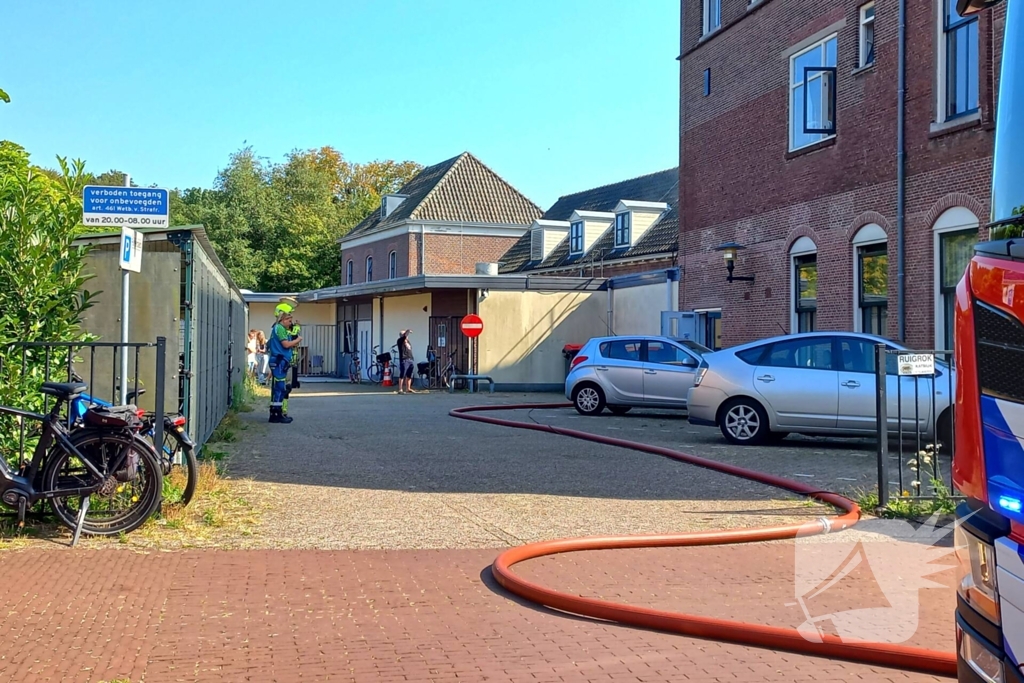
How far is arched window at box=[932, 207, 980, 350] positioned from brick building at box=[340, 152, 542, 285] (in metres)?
32.7

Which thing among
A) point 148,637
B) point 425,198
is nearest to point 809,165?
point 148,637

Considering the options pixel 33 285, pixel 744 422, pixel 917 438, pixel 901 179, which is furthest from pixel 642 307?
pixel 33 285

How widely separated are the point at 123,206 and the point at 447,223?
4002cm

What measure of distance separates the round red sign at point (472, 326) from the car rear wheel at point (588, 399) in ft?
29.2

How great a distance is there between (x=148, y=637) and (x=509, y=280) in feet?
78.7

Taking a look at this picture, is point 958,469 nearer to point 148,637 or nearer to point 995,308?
point 995,308

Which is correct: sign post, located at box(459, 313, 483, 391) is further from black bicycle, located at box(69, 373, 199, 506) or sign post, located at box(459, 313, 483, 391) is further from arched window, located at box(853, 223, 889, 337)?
black bicycle, located at box(69, 373, 199, 506)

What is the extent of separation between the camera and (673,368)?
17875 mm

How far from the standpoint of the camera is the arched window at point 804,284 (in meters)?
19.2

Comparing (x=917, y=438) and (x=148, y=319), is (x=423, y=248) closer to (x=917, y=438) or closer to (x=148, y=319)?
(x=148, y=319)

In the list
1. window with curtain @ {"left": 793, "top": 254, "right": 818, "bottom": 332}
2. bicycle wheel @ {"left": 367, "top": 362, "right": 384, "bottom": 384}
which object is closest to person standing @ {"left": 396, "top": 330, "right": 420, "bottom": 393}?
bicycle wheel @ {"left": 367, "top": 362, "right": 384, "bottom": 384}

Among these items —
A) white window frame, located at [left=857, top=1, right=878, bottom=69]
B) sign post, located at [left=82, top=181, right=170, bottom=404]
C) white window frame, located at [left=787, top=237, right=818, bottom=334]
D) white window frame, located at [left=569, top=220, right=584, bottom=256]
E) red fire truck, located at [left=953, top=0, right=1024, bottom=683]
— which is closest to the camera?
red fire truck, located at [left=953, top=0, right=1024, bottom=683]

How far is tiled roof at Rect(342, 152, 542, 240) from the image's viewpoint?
48.1m

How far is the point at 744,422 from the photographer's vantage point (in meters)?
13.3
